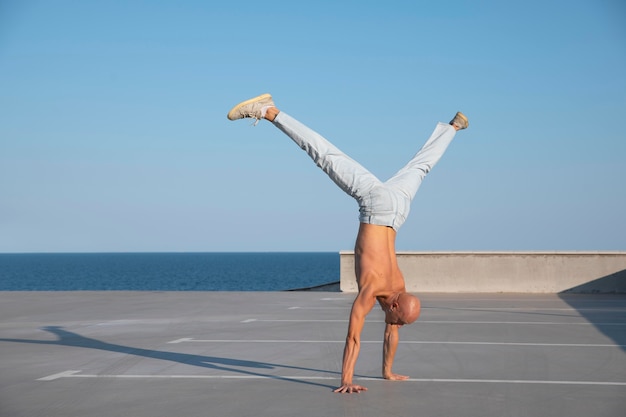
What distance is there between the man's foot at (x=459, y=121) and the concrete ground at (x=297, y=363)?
276 cm

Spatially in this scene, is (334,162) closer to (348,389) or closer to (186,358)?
(348,389)

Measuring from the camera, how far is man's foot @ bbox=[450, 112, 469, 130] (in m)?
8.77

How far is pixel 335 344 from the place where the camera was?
11.0m

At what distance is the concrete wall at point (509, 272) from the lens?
22625 mm

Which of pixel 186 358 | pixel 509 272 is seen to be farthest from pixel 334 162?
pixel 509 272

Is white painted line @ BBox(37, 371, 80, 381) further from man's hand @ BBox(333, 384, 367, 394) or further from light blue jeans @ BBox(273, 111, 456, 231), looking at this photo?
light blue jeans @ BBox(273, 111, 456, 231)

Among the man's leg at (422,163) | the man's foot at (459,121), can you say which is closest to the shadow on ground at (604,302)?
the man's foot at (459,121)

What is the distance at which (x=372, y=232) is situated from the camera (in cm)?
753

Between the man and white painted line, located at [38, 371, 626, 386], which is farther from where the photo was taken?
white painted line, located at [38, 371, 626, 386]

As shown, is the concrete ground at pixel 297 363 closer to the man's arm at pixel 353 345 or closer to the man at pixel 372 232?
the man's arm at pixel 353 345

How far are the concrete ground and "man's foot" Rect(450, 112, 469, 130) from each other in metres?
2.76

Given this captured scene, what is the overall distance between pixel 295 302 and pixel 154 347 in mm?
9310

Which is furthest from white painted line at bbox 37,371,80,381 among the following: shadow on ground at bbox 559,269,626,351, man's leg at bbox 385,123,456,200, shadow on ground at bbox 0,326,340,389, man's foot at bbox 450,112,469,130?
shadow on ground at bbox 559,269,626,351

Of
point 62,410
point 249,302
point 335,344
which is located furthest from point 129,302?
point 62,410
